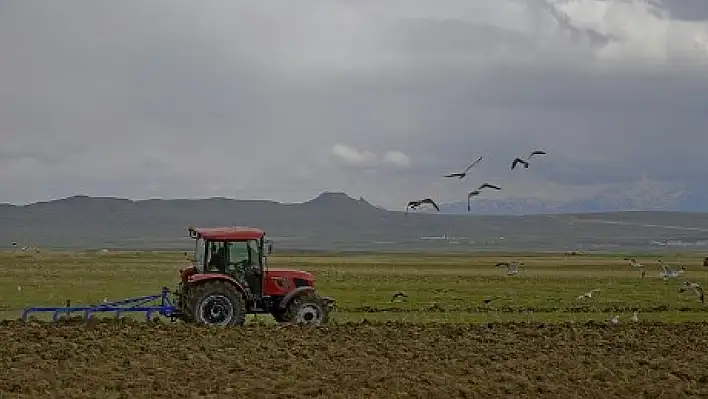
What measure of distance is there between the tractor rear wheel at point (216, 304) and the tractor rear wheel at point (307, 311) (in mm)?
1119

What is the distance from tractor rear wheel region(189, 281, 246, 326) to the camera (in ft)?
73.7

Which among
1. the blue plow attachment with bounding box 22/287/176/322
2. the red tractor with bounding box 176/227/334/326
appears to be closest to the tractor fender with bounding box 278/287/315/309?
the red tractor with bounding box 176/227/334/326

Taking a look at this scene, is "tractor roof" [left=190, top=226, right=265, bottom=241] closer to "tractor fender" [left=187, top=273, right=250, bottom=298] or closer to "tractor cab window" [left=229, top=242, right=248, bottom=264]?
"tractor cab window" [left=229, top=242, right=248, bottom=264]

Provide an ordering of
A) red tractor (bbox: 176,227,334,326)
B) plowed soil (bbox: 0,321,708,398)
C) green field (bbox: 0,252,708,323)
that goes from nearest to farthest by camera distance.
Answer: plowed soil (bbox: 0,321,708,398) → red tractor (bbox: 176,227,334,326) → green field (bbox: 0,252,708,323)

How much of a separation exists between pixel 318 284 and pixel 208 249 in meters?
28.9

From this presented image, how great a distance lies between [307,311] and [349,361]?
5161 millimetres

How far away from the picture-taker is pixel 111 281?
52.4 meters

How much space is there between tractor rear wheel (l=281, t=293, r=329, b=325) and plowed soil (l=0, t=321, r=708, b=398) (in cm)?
61

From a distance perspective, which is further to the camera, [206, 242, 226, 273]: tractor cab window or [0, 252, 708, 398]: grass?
[206, 242, 226, 273]: tractor cab window

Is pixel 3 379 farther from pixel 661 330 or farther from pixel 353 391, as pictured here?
pixel 661 330

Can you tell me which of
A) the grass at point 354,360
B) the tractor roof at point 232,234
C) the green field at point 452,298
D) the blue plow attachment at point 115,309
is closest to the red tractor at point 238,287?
the tractor roof at point 232,234

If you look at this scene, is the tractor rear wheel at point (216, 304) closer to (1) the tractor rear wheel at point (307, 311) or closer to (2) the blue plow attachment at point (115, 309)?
(2) the blue plow attachment at point (115, 309)

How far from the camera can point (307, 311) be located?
23.4 m

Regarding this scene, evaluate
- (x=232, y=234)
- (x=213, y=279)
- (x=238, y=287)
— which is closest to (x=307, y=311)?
(x=238, y=287)
